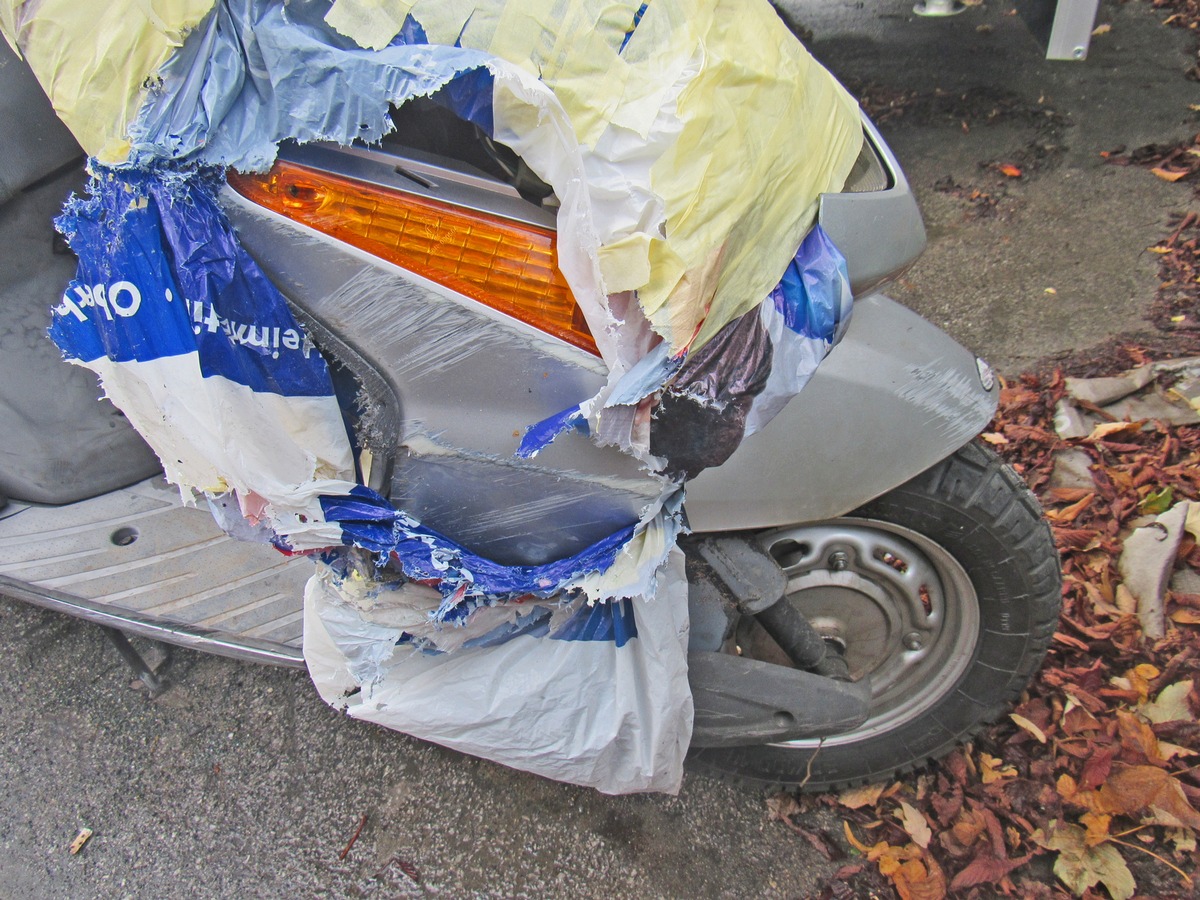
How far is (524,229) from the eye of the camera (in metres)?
1.17

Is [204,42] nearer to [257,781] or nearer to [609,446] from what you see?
[609,446]

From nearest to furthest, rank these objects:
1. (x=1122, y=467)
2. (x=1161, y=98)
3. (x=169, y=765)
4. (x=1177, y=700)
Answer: (x=1177, y=700) < (x=169, y=765) < (x=1122, y=467) < (x=1161, y=98)

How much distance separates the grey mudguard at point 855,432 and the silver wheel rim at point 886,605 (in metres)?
0.15

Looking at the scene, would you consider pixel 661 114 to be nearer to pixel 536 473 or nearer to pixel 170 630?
pixel 536 473

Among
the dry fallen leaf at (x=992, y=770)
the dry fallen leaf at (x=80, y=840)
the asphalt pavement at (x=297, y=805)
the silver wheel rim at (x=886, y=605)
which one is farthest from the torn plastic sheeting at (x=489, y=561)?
the dry fallen leaf at (x=80, y=840)

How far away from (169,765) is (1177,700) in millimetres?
2399

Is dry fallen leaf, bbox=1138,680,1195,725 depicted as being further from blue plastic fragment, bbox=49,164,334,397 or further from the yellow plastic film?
the yellow plastic film

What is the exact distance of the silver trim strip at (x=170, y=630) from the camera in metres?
1.80

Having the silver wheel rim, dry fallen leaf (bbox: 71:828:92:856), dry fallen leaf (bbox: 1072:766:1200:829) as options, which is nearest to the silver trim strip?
dry fallen leaf (bbox: 71:828:92:856)

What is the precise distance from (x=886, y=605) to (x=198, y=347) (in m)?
1.39

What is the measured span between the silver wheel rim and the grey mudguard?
15 cm

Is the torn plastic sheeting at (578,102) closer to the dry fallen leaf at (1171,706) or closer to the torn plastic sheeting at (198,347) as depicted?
the torn plastic sheeting at (198,347)

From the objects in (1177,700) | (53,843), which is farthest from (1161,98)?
(53,843)

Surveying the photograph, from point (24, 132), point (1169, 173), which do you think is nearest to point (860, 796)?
point (24, 132)
